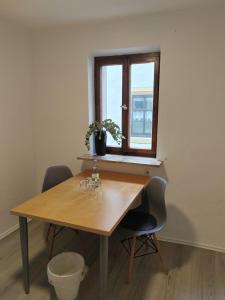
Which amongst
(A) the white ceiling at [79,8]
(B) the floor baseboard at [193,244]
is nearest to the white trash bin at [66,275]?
(B) the floor baseboard at [193,244]

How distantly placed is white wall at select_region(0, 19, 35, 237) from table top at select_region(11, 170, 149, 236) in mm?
849

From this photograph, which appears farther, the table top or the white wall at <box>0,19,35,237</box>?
the white wall at <box>0,19,35,237</box>

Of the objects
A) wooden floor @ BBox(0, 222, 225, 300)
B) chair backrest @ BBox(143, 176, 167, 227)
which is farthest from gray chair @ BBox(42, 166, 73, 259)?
chair backrest @ BBox(143, 176, 167, 227)

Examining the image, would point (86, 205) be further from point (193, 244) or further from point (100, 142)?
point (193, 244)

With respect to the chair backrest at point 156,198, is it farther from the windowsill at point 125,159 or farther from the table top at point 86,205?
the windowsill at point 125,159

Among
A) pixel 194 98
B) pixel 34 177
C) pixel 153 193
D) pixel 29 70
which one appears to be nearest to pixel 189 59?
pixel 194 98

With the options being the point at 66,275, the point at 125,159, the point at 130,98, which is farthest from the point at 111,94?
the point at 66,275

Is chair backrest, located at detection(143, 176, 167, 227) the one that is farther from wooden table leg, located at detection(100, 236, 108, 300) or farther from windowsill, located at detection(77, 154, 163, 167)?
wooden table leg, located at detection(100, 236, 108, 300)

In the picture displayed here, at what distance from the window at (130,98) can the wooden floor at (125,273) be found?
1.14 m

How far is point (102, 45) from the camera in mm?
2662

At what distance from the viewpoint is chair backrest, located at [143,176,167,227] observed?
2236 mm

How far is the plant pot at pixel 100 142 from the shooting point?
9.13 ft

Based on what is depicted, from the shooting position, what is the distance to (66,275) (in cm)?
175

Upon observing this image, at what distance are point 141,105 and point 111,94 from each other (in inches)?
16.2
